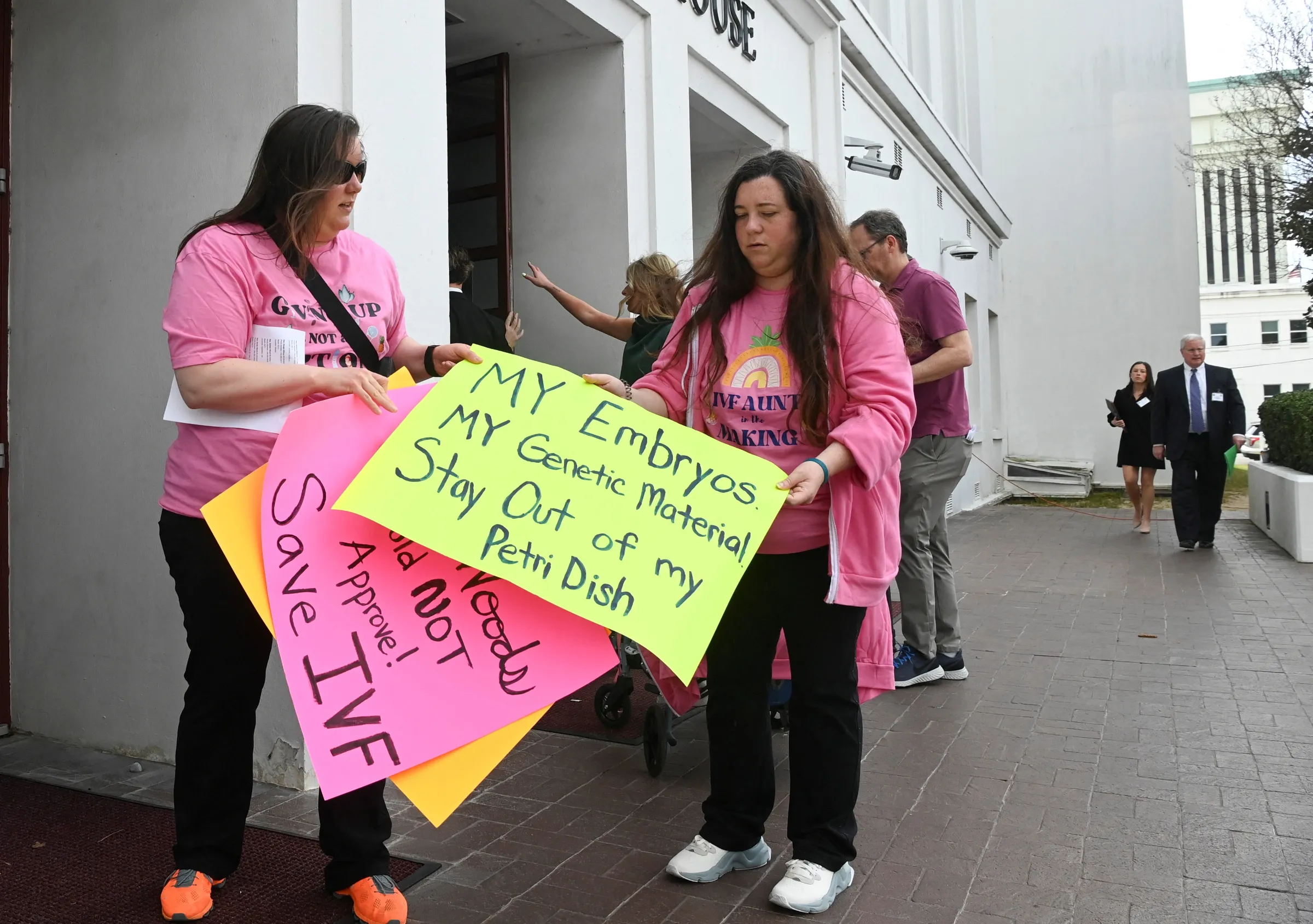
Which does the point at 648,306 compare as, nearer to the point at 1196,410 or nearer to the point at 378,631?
the point at 378,631

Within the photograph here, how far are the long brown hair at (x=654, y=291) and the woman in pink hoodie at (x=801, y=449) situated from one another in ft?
4.84

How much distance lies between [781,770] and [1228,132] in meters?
55.3

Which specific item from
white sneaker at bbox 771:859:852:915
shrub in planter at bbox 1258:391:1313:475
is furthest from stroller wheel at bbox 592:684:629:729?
shrub in planter at bbox 1258:391:1313:475

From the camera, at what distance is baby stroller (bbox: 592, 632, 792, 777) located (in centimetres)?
380

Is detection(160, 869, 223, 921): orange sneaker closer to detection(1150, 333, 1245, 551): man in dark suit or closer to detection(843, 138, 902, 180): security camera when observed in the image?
detection(843, 138, 902, 180): security camera

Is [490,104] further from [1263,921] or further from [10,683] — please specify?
[1263,921]

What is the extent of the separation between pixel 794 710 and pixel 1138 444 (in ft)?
34.0

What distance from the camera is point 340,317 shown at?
8.46ft

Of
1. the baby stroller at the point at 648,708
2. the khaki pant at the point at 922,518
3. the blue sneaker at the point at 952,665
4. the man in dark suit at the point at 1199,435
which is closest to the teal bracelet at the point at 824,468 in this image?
the baby stroller at the point at 648,708

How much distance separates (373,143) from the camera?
12.9ft

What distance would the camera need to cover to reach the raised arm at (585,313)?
16.9ft

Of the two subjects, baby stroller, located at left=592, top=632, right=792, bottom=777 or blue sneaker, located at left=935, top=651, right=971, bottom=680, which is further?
blue sneaker, located at left=935, top=651, right=971, bottom=680

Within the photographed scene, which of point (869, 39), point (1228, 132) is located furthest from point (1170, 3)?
point (1228, 132)

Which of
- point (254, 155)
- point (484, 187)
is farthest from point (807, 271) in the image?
point (484, 187)
